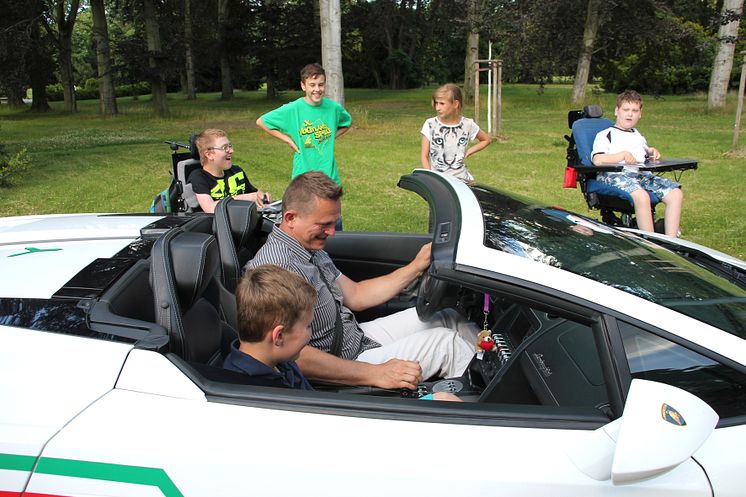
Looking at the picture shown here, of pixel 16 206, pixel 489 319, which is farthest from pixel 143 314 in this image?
pixel 16 206

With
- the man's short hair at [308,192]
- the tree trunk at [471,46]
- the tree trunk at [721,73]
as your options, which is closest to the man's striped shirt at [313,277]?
the man's short hair at [308,192]

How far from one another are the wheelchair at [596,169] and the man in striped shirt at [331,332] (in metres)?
2.82

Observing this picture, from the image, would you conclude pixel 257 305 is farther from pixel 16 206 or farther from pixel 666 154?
pixel 666 154

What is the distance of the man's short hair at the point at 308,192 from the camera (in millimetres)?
2660

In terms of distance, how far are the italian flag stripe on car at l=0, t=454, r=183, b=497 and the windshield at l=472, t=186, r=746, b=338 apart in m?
1.09

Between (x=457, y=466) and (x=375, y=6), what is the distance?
3816 centimetres

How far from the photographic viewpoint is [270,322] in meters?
1.97

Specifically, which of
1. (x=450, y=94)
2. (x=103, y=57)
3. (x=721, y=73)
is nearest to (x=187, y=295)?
(x=450, y=94)

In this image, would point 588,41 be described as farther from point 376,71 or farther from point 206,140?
point 376,71

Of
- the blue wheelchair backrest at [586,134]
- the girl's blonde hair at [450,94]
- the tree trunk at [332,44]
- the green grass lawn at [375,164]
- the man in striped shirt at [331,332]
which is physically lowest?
the green grass lawn at [375,164]

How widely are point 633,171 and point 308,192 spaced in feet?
11.0

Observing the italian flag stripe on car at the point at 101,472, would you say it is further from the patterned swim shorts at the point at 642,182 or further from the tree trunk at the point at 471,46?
the tree trunk at the point at 471,46

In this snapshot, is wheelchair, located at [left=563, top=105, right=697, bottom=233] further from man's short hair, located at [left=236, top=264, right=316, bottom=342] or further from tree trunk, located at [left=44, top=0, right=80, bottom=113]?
tree trunk, located at [left=44, top=0, right=80, bottom=113]

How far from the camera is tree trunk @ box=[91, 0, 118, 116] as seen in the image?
24.3 meters
